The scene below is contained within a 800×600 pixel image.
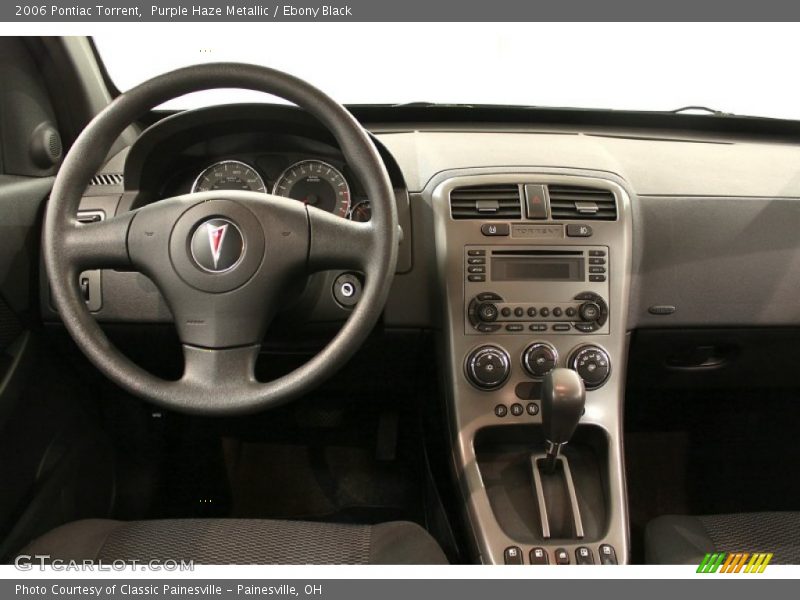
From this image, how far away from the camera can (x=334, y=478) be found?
72.1 inches

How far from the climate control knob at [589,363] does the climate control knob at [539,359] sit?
41mm

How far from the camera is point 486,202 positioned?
1270 mm

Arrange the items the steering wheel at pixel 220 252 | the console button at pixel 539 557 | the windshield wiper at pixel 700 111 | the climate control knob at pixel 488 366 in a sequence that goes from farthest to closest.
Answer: the windshield wiper at pixel 700 111 → the climate control knob at pixel 488 366 → the console button at pixel 539 557 → the steering wheel at pixel 220 252

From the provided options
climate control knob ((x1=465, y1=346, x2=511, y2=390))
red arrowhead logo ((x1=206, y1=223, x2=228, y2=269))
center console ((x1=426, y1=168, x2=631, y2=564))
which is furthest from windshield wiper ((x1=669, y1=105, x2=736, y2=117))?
red arrowhead logo ((x1=206, y1=223, x2=228, y2=269))

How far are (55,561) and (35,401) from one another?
0.49m

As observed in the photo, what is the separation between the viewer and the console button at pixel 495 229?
126 centimetres

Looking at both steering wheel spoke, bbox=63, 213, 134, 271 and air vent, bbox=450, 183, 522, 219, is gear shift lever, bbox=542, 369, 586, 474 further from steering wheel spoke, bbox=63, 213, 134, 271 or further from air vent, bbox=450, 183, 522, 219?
steering wheel spoke, bbox=63, 213, 134, 271

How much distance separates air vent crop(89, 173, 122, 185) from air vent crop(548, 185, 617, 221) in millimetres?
956

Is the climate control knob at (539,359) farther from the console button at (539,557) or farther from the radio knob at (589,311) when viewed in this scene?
the console button at (539,557)

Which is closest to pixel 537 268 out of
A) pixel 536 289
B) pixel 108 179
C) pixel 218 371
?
pixel 536 289

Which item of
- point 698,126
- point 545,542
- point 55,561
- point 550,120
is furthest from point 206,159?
point 698,126

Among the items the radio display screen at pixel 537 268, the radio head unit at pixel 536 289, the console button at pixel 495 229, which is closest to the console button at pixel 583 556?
the radio head unit at pixel 536 289

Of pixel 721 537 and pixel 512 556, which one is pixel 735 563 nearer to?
pixel 721 537

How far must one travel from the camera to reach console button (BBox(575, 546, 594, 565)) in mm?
1129
